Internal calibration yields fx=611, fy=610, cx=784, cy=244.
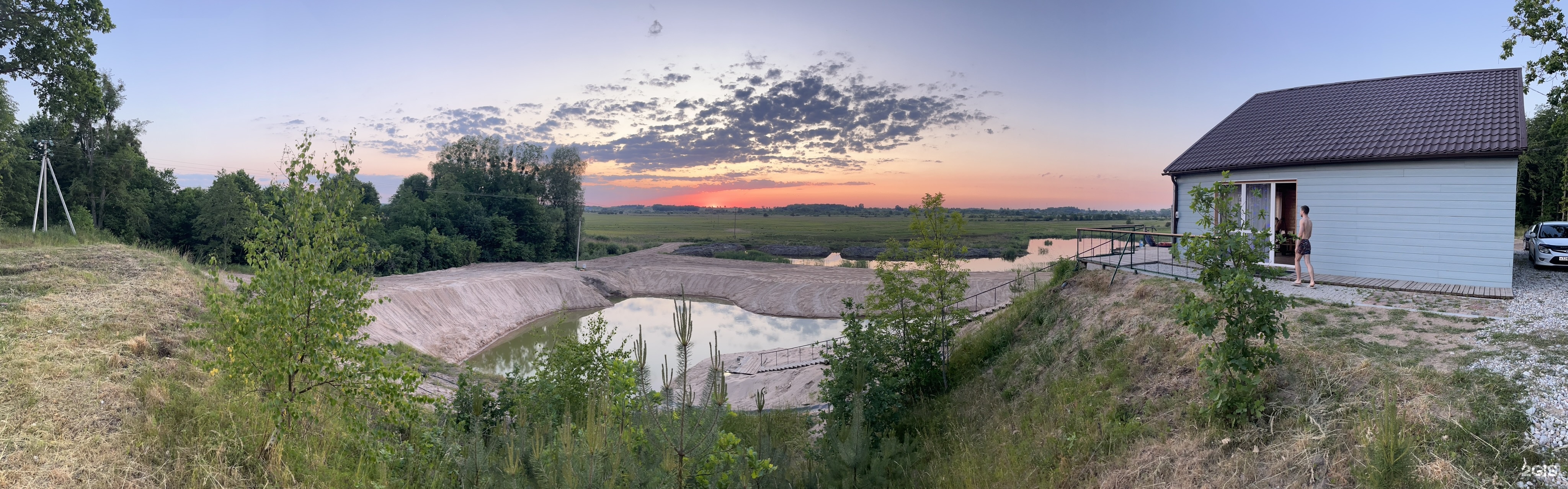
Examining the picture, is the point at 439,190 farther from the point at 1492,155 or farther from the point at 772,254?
the point at 1492,155

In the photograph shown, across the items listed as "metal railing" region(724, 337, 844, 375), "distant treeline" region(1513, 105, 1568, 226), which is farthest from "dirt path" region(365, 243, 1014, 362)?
"distant treeline" region(1513, 105, 1568, 226)

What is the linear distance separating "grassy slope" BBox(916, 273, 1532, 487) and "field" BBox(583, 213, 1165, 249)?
44.4 meters

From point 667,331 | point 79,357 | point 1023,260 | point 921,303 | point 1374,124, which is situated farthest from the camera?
point 1023,260

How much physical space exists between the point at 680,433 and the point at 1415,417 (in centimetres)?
717

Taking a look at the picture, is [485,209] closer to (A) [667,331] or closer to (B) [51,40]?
(A) [667,331]

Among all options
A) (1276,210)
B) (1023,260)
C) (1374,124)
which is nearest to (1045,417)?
(1276,210)

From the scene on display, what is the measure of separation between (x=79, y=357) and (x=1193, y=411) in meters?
14.8

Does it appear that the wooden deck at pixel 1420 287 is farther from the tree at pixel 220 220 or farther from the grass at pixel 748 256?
the tree at pixel 220 220

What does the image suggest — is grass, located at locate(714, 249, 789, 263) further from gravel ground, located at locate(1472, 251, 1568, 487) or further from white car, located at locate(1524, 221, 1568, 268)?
gravel ground, located at locate(1472, 251, 1568, 487)

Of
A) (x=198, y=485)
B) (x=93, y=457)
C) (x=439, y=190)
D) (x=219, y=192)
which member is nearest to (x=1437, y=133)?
(x=198, y=485)

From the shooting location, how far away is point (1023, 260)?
60.5 m

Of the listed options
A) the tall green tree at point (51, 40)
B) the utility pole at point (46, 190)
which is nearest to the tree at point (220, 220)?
the utility pole at point (46, 190)

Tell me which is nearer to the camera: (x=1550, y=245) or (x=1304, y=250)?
(x=1304, y=250)

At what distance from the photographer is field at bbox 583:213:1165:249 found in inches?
3300
